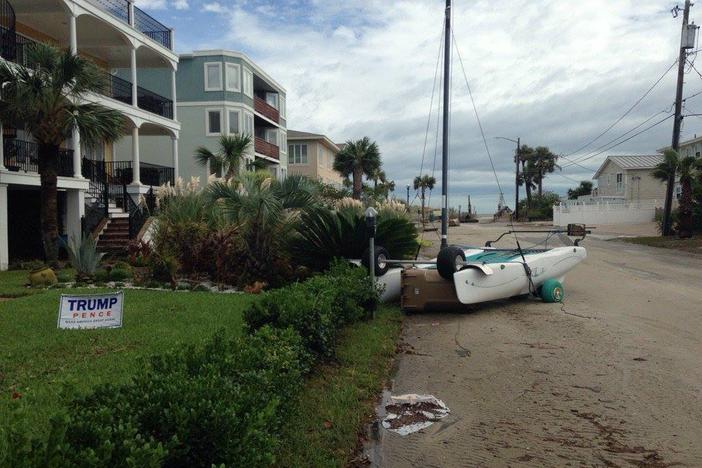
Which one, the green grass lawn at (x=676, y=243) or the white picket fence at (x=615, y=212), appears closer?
the green grass lawn at (x=676, y=243)

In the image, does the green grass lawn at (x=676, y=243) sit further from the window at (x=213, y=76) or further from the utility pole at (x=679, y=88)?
the window at (x=213, y=76)

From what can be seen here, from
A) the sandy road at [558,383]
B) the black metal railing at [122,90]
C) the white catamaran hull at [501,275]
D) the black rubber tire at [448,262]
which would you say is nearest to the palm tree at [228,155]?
the black metal railing at [122,90]

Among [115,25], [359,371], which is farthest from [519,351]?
[115,25]

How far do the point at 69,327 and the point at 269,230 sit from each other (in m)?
5.69

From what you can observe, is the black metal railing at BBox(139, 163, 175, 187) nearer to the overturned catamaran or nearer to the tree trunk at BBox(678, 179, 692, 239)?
the overturned catamaran

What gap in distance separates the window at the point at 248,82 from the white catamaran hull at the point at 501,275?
2783 cm

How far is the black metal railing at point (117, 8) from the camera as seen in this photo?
905 inches

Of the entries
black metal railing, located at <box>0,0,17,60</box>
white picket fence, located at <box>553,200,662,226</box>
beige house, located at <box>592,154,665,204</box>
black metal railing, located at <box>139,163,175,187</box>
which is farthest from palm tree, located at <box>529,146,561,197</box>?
black metal railing, located at <box>0,0,17,60</box>

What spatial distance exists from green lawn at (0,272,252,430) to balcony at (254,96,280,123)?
1208 inches

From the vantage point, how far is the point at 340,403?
5320 millimetres

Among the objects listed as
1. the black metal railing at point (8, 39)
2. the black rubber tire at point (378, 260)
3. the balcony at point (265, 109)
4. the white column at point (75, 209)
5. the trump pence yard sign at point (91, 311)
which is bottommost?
the trump pence yard sign at point (91, 311)

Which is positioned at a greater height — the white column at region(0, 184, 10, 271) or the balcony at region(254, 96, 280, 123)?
the balcony at region(254, 96, 280, 123)

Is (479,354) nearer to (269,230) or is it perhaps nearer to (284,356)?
(284,356)

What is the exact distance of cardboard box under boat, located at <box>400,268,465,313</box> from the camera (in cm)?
1010
